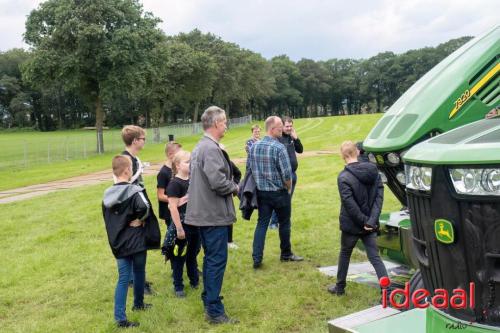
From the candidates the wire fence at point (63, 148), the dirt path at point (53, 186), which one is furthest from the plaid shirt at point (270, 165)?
the wire fence at point (63, 148)

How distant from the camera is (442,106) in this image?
15.4ft

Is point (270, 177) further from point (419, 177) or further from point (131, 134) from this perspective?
point (419, 177)

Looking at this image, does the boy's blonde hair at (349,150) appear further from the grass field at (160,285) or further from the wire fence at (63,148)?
the wire fence at (63,148)

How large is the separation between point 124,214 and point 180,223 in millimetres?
845

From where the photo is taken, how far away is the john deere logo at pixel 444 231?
250cm

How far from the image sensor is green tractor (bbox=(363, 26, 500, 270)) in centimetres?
466

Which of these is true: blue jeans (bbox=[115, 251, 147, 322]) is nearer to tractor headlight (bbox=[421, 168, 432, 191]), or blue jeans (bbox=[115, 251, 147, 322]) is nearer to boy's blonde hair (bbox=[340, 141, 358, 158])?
boy's blonde hair (bbox=[340, 141, 358, 158])

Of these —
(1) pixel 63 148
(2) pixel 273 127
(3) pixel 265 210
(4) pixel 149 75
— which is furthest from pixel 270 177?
(1) pixel 63 148

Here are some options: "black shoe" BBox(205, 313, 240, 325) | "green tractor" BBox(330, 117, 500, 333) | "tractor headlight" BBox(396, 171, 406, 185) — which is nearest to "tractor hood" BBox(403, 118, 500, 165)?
"green tractor" BBox(330, 117, 500, 333)

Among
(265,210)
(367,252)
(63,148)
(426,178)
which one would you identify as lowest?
(63,148)

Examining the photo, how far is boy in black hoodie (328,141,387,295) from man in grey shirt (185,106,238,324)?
1.27 metres

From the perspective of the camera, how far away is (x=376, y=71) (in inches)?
4619

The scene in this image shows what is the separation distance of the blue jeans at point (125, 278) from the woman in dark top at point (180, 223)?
24.0 inches

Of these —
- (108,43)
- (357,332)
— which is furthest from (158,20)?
(357,332)
